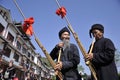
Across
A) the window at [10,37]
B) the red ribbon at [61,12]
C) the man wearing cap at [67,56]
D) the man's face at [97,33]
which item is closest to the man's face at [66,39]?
the man wearing cap at [67,56]

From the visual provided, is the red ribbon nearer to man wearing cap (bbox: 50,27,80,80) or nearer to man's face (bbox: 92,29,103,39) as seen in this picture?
man wearing cap (bbox: 50,27,80,80)

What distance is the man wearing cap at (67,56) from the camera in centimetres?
306

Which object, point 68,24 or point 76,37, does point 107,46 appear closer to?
point 76,37

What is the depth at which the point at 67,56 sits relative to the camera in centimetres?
327

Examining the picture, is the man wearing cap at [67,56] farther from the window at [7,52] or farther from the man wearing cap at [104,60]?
the window at [7,52]

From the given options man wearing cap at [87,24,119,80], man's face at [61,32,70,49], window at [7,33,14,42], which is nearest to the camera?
man wearing cap at [87,24,119,80]

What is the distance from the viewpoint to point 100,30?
10.1ft

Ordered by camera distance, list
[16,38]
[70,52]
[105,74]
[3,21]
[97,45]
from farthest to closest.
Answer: [16,38]
[3,21]
[70,52]
[97,45]
[105,74]

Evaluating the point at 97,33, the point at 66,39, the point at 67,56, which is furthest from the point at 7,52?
the point at 97,33

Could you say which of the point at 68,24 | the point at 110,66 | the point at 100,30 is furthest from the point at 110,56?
the point at 68,24

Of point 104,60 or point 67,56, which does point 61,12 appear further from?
point 104,60

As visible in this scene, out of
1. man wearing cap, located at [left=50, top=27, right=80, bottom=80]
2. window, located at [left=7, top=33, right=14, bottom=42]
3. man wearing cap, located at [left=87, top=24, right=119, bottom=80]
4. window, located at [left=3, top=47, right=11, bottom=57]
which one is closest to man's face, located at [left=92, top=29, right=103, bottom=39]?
man wearing cap, located at [left=87, top=24, right=119, bottom=80]

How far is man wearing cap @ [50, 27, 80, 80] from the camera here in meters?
3.06

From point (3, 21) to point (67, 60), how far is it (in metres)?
20.9
